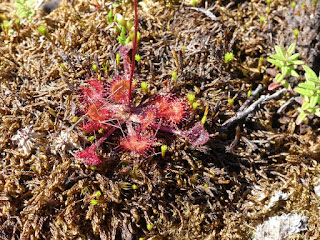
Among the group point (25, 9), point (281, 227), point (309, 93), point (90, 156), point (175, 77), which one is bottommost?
point (281, 227)

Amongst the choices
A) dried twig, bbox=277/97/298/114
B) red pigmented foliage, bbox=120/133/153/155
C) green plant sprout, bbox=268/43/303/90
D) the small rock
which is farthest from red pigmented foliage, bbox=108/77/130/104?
the small rock

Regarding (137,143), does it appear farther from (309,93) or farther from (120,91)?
(309,93)

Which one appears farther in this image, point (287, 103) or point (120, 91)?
point (287, 103)

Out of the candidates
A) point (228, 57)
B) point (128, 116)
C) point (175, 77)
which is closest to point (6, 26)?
point (128, 116)

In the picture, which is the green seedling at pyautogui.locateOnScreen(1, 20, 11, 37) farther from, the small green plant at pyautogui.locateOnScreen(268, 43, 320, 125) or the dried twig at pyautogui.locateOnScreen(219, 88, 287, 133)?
the small green plant at pyautogui.locateOnScreen(268, 43, 320, 125)

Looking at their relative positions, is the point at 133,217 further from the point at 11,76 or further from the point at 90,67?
the point at 11,76

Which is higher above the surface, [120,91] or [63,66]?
[63,66]
